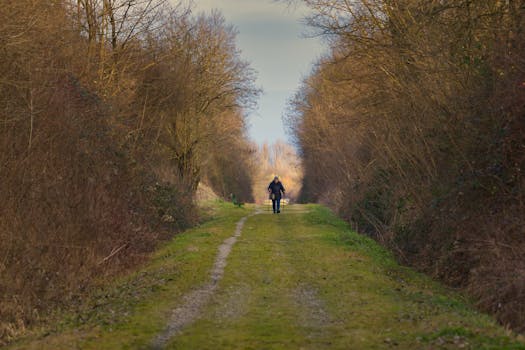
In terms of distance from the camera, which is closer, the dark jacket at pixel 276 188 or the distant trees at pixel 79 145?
the distant trees at pixel 79 145

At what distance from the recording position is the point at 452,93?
1634cm

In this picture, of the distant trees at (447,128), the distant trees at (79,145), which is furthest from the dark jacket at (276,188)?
the distant trees at (447,128)

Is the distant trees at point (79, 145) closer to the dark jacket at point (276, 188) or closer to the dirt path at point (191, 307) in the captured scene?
the dirt path at point (191, 307)

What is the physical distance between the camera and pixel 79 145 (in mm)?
16266

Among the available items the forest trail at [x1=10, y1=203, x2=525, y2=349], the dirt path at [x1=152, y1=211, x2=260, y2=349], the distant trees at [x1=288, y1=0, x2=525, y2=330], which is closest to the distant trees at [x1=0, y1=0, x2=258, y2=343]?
the forest trail at [x1=10, y1=203, x2=525, y2=349]

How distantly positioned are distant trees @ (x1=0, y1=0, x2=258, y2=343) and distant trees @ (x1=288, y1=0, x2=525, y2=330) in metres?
6.96

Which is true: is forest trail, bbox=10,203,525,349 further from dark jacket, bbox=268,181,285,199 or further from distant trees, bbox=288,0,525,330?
dark jacket, bbox=268,181,285,199

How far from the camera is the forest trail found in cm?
890

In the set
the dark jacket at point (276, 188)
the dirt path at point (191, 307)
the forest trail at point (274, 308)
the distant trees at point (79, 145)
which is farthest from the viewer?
the dark jacket at point (276, 188)

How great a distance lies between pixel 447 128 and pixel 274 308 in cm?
740

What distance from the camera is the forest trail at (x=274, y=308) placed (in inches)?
350

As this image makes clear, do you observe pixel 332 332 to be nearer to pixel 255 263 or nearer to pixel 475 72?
pixel 255 263

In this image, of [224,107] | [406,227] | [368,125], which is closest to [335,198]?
[224,107]

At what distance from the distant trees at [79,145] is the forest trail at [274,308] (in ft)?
3.78
